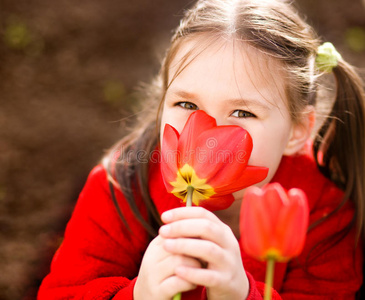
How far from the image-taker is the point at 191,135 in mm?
765

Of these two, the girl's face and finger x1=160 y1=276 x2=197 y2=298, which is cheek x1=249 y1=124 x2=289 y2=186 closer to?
the girl's face

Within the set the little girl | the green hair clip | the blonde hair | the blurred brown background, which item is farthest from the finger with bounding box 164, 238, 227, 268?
the blurred brown background

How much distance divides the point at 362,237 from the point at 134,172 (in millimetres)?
684

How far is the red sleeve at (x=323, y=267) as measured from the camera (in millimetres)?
1298

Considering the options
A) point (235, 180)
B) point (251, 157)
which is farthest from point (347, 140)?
point (235, 180)

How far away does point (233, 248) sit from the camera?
0.74m

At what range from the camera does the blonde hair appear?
1.15m

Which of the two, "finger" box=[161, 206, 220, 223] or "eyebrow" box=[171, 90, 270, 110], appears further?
"eyebrow" box=[171, 90, 270, 110]

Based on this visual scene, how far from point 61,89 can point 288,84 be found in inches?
59.2

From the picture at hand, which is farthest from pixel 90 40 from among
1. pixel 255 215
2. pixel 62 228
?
pixel 255 215

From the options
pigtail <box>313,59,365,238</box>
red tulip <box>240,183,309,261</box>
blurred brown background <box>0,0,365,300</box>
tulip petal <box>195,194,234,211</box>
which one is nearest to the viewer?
red tulip <box>240,183,309,261</box>

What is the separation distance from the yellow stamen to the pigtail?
2.53 ft

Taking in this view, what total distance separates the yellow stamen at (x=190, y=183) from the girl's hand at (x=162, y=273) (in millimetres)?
85

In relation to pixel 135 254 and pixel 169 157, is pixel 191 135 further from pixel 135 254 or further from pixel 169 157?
pixel 135 254
